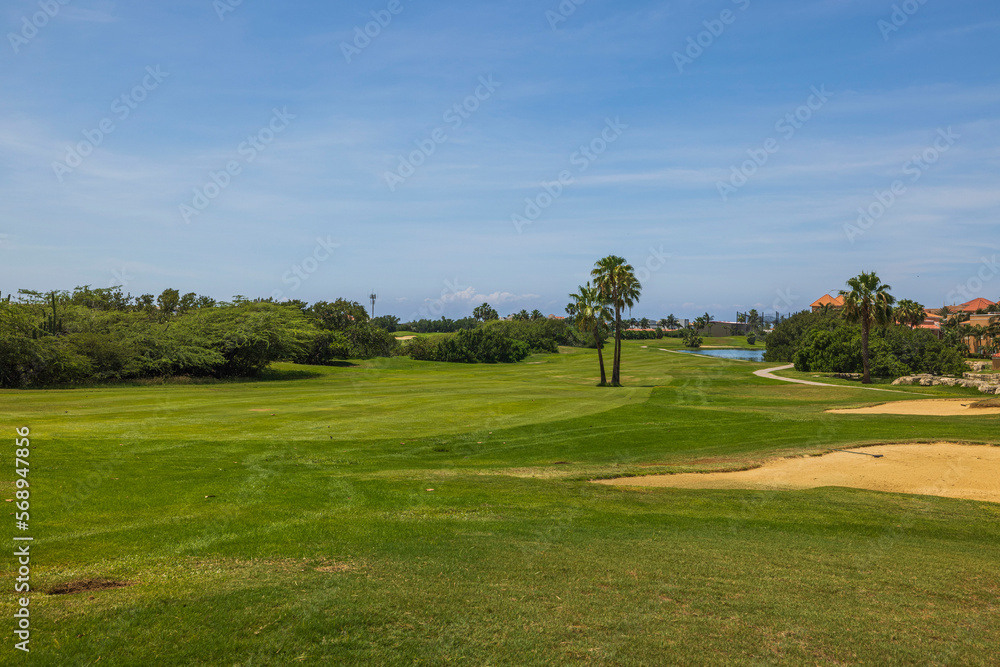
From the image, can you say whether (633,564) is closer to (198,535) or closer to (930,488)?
(198,535)

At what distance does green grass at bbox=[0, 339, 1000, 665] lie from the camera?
582 centimetres

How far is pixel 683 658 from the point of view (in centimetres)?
576

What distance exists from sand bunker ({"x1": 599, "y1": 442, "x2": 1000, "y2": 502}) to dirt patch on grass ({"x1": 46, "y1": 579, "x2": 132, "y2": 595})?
41.3ft

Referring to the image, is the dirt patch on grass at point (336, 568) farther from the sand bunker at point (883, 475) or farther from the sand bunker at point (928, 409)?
the sand bunker at point (928, 409)

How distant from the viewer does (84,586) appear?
21.6 feet

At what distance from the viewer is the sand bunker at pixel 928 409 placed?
105 feet

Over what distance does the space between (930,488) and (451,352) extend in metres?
86.8

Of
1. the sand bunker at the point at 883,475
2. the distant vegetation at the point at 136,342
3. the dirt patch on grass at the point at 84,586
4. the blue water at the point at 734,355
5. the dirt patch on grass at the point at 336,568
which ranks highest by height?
the distant vegetation at the point at 136,342

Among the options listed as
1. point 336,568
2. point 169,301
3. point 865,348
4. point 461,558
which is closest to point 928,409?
point 865,348

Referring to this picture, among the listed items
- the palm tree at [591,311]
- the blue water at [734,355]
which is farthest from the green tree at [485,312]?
the palm tree at [591,311]

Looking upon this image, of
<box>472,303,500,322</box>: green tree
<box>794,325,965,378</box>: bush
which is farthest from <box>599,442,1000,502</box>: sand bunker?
<box>472,303,500,322</box>: green tree

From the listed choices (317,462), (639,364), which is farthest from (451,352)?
(317,462)

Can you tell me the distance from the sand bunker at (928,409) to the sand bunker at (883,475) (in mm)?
12560

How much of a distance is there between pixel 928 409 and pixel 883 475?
20619 mm
